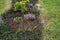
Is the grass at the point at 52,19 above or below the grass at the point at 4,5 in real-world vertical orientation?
below

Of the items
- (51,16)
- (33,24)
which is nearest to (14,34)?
(33,24)

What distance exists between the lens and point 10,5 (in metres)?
8.19

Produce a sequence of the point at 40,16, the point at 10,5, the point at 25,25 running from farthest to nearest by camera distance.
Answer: the point at 10,5 → the point at 40,16 → the point at 25,25

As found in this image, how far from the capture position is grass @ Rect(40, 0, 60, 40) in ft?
22.3

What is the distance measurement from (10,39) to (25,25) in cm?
75

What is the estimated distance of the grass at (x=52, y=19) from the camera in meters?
6.79

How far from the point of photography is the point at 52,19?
300 inches

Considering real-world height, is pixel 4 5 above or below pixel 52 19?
above

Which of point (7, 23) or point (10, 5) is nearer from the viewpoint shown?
point (7, 23)

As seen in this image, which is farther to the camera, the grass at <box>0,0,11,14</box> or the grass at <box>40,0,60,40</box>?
the grass at <box>0,0,11,14</box>

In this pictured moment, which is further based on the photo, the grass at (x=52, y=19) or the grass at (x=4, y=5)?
the grass at (x=4, y=5)

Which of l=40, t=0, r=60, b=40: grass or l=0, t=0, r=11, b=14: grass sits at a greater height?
l=0, t=0, r=11, b=14: grass

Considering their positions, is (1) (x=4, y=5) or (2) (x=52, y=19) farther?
(1) (x=4, y=5)

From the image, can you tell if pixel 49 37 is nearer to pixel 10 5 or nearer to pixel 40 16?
pixel 40 16
